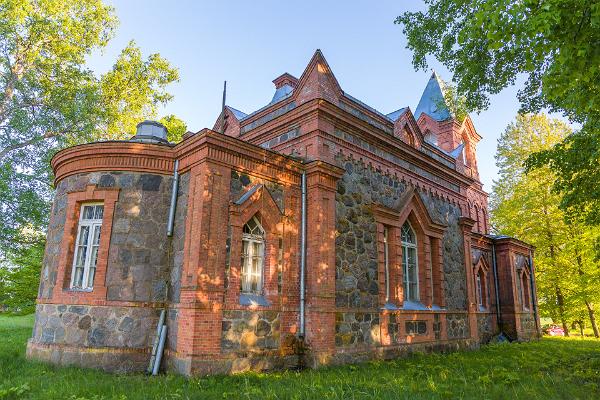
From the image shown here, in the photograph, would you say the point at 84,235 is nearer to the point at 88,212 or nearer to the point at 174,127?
the point at 88,212

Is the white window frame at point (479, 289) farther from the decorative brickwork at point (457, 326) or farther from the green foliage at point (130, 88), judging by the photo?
the green foliage at point (130, 88)

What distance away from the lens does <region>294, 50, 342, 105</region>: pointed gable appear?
1103 centimetres

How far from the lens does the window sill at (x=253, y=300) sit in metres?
8.70

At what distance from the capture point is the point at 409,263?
13.0 metres

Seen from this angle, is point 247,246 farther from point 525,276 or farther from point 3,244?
point 525,276

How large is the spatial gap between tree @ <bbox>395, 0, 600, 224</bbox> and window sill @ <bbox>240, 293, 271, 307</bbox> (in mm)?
6218

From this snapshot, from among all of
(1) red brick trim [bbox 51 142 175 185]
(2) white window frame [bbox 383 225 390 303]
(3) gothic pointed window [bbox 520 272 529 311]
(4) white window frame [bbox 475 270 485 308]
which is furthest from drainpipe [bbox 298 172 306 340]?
(3) gothic pointed window [bbox 520 272 529 311]

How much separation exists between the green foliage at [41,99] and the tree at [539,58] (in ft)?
47.2

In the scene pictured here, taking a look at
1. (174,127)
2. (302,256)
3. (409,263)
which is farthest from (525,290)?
(174,127)

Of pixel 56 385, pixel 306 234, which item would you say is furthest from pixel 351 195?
pixel 56 385

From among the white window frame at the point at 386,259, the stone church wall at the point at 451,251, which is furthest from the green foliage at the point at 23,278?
the stone church wall at the point at 451,251

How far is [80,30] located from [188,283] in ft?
52.3

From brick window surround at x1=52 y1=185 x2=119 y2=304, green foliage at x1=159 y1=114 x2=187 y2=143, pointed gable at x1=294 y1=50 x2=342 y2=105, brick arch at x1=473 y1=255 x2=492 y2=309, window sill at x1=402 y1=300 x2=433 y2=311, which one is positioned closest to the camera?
brick window surround at x1=52 y1=185 x2=119 y2=304

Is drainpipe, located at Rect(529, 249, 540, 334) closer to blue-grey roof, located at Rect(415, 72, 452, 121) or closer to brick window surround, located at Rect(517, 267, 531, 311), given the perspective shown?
brick window surround, located at Rect(517, 267, 531, 311)
